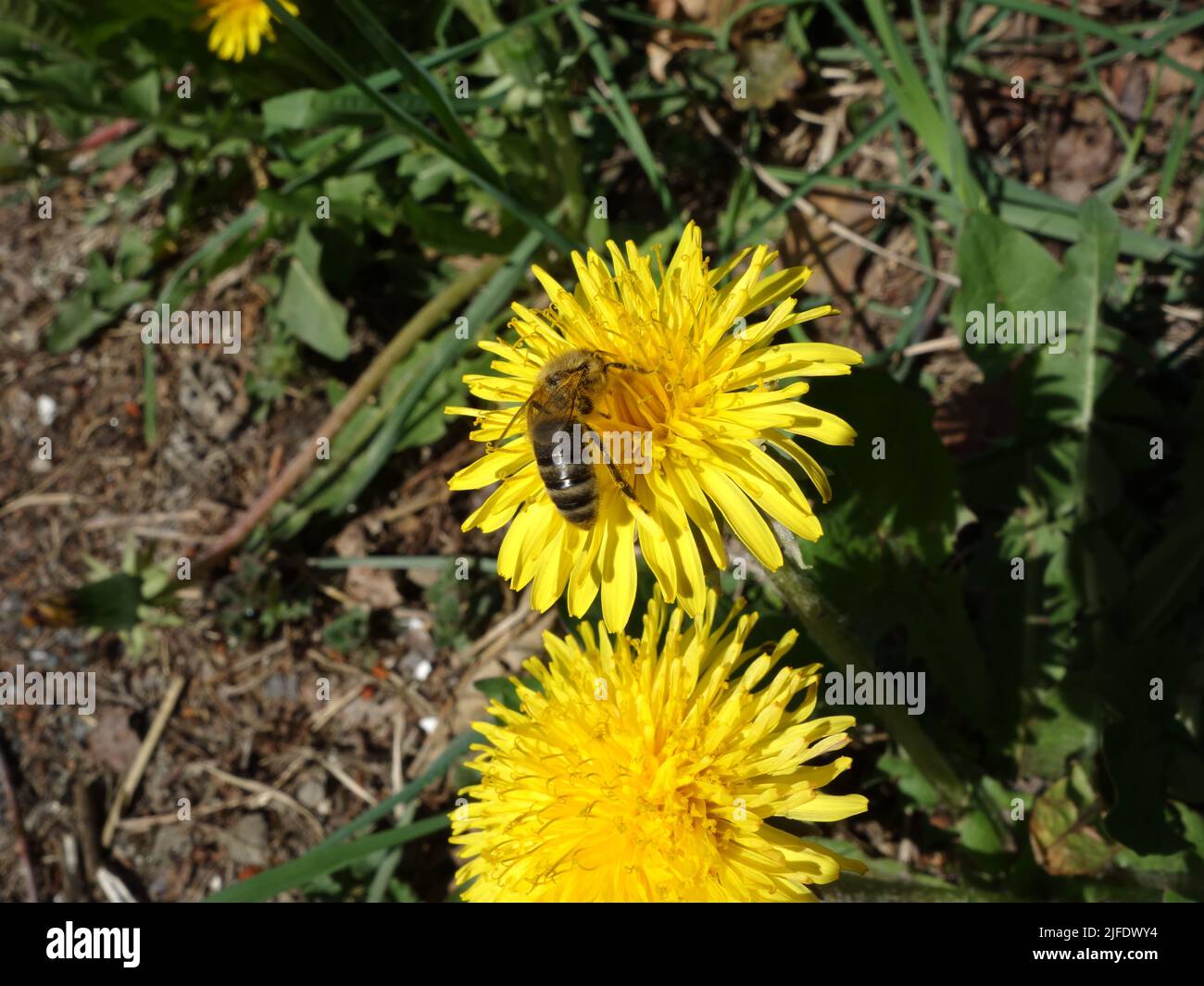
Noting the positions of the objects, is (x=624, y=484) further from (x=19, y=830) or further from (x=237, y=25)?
(x=19, y=830)

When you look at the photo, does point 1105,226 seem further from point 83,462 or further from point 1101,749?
point 83,462

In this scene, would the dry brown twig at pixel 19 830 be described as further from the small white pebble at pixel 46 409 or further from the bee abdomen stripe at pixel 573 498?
the bee abdomen stripe at pixel 573 498

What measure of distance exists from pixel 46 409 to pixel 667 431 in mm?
4124

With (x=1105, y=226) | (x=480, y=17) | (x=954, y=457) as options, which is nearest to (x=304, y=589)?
(x=480, y=17)

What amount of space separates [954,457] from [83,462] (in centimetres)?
411

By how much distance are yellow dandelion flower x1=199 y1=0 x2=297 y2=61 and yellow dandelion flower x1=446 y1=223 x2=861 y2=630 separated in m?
2.82

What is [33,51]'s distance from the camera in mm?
Answer: 4781

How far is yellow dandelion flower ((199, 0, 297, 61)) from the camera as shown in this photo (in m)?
4.30

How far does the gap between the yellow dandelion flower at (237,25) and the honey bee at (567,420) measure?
2948mm

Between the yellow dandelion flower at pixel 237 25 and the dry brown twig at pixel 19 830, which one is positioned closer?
the dry brown twig at pixel 19 830

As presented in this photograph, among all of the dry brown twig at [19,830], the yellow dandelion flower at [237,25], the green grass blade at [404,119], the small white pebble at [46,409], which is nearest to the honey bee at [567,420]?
the green grass blade at [404,119]

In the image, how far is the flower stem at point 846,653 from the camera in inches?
86.4

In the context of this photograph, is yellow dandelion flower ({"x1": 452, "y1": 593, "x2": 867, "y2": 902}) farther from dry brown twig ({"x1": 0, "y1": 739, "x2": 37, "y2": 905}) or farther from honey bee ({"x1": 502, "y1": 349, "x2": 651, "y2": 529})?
dry brown twig ({"x1": 0, "y1": 739, "x2": 37, "y2": 905})

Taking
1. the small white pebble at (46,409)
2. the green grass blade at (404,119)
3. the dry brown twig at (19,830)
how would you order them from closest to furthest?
1. the green grass blade at (404,119)
2. the dry brown twig at (19,830)
3. the small white pebble at (46,409)
